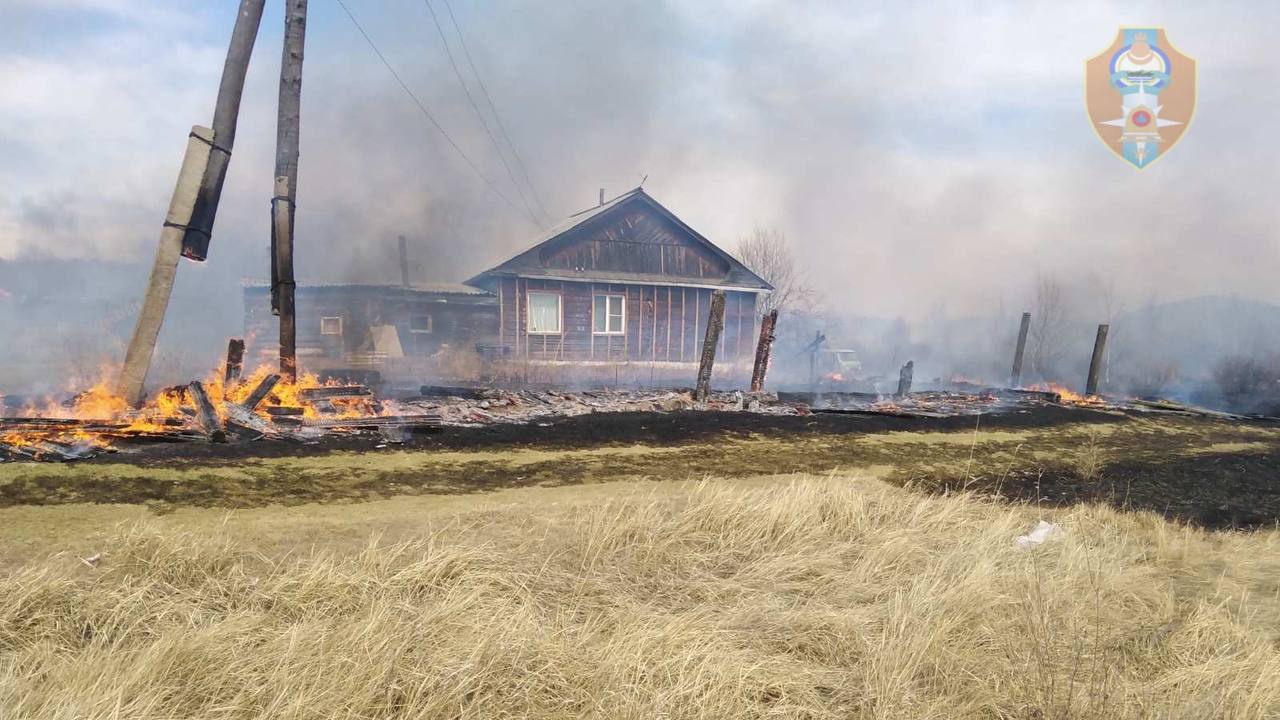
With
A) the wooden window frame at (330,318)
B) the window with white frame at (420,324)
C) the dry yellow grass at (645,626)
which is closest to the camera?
the dry yellow grass at (645,626)

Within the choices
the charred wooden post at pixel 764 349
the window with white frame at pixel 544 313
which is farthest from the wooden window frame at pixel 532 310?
the charred wooden post at pixel 764 349

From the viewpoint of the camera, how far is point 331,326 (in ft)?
95.7

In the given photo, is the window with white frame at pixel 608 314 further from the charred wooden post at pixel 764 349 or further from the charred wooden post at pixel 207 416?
the charred wooden post at pixel 207 416

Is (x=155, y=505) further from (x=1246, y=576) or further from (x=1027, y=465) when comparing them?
(x=1027, y=465)

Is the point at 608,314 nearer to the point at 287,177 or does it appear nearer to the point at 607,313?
the point at 607,313

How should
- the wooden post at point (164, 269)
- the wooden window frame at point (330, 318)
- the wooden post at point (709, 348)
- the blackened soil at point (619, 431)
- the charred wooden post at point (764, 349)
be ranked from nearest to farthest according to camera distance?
1. the blackened soil at point (619, 431)
2. the wooden post at point (164, 269)
3. the wooden post at point (709, 348)
4. the charred wooden post at point (764, 349)
5. the wooden window frame at point (330, 318)

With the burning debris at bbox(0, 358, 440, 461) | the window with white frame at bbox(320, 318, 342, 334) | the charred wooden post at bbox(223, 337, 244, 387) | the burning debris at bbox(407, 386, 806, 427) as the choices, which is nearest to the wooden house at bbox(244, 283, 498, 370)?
the window with white frame at bbox(320, 318, 342, 334)

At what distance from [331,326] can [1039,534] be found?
1120 inches

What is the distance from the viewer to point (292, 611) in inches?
158

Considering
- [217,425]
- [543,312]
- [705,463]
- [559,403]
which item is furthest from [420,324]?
[705,463]

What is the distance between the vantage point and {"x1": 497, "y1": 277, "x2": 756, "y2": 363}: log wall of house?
25062 mm

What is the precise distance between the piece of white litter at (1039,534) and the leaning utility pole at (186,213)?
11.6 meters

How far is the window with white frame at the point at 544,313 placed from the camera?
25.4m

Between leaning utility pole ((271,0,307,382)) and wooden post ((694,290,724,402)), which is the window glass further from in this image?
leaning utility pole ((271,0,307,382))
